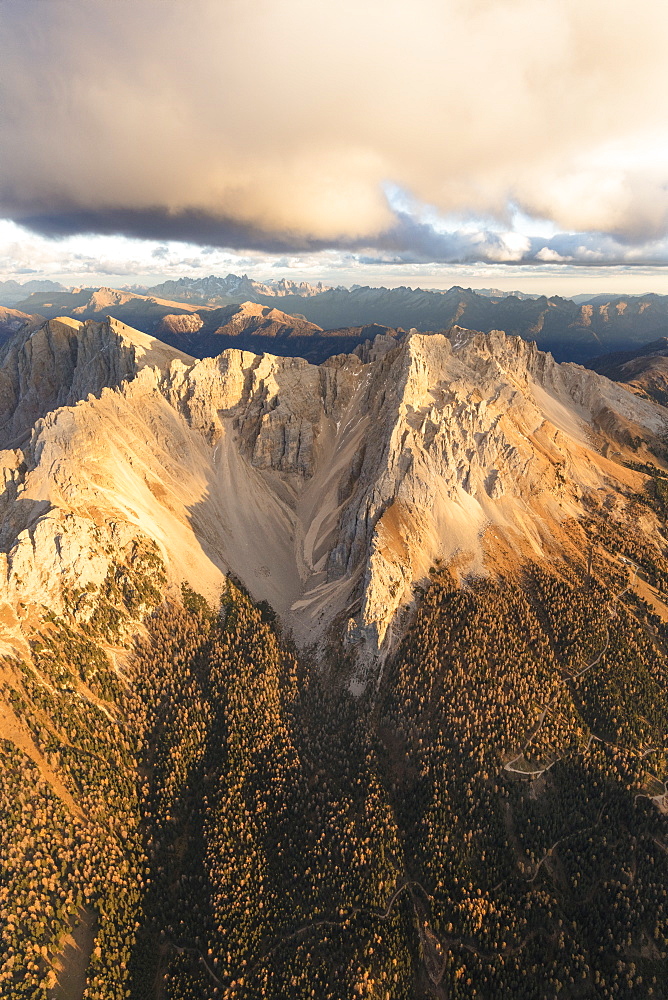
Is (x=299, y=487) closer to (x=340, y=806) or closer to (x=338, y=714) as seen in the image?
(x=338, y=714)

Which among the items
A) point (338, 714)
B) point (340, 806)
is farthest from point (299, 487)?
point (340, 806)

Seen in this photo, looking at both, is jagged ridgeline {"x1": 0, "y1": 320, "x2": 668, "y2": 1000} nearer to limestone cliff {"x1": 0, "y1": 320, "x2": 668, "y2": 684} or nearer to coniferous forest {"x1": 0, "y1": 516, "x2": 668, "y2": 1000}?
coniferous forest {"x1": 0, "y1": 516, "x2": 668, "y2": 1000}

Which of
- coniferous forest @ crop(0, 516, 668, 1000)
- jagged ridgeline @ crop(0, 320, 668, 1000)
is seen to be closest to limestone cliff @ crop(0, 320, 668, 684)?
jagged ridgeline @ crop(0, 320, 668, 1000)

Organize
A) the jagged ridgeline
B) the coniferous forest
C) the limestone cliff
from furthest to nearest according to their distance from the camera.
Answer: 1. the limestone cliff
2. the jagged ridgeline
3. the coniferous forest

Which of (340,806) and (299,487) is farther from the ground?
(299,487)

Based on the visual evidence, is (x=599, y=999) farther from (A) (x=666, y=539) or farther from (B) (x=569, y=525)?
(A) (x=666, y=539)

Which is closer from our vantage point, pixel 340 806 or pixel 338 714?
pixel 340 806
